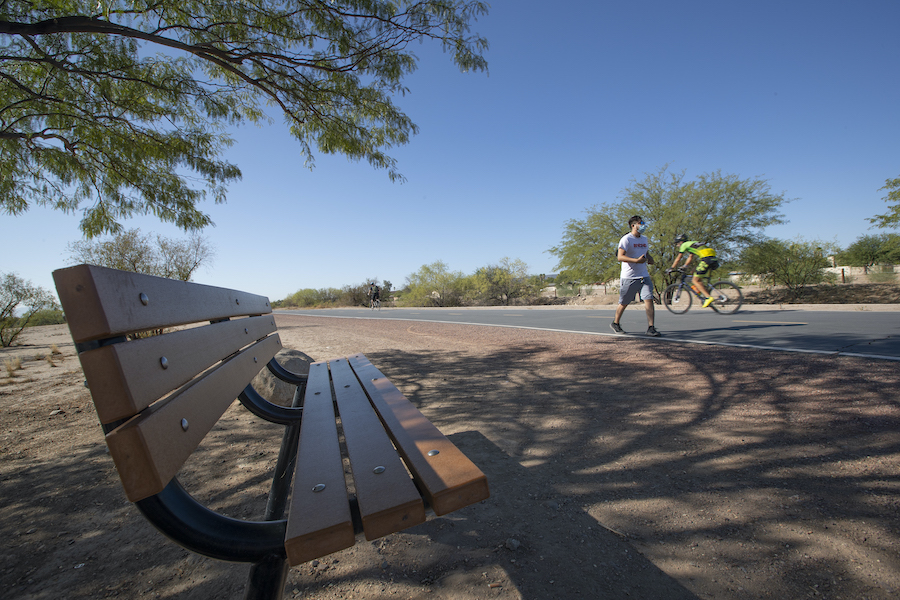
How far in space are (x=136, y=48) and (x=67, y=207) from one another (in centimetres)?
359

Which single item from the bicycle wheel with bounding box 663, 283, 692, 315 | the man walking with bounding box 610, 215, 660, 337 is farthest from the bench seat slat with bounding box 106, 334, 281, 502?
the bicycle wheel with bounding box 663, 283, 692, 315

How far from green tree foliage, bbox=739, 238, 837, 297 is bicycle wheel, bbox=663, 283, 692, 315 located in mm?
17312

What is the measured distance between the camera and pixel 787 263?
23.0m

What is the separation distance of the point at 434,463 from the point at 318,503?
36cm

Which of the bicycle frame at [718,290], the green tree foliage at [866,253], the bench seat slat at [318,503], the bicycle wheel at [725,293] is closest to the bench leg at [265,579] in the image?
the bench seat slat at [318,503]

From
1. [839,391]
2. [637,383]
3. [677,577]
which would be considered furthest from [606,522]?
[839,391]

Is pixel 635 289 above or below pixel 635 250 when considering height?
below

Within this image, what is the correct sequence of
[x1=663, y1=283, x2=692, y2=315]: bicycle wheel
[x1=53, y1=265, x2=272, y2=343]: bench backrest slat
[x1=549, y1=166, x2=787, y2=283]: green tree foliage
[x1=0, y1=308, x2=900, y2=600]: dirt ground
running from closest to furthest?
1. [x1=53, y1=265, x2=272, y2=343]: bench backrest slat
2. [x1=0, y1=308, x2=900, y2=600]: dirt ground
3. [x1=663, y1=283, x2=692, y2=315]: bicycle wheel
4. [x1=549, y1=166, x2=787, y2=283]: green tree foliage

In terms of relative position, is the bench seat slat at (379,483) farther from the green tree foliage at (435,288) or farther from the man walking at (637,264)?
Answer: the green tree foliage at (435,288)

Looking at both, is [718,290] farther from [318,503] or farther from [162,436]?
[162,436]

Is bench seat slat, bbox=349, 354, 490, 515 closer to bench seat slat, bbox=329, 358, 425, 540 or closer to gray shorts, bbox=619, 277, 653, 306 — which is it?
bench seat slat, bbox=329, 358, 425, 540

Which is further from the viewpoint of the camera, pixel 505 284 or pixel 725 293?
pixel 505 284

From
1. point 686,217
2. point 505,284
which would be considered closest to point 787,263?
point 686,217

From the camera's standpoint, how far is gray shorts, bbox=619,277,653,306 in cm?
675
